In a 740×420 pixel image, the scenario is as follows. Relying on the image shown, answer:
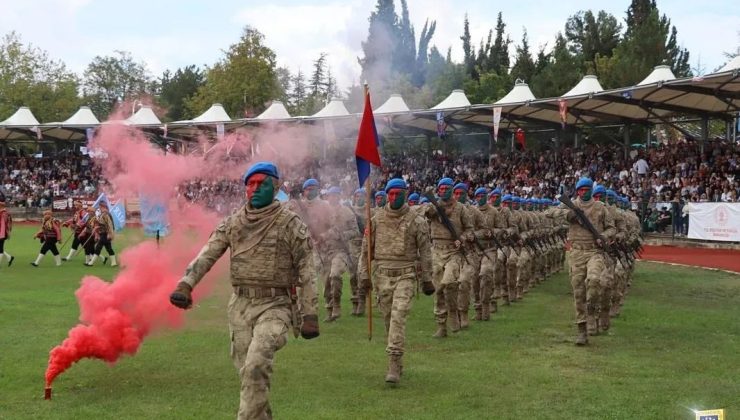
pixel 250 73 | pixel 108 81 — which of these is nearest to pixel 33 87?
pixel 108 81

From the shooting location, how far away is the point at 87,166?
A: 53.2 m

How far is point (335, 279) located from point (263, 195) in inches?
292

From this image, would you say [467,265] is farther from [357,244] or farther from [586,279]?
[357,244]

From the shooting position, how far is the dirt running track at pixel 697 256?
78.7 feet

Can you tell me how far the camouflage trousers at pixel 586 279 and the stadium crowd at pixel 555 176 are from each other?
7.65 m

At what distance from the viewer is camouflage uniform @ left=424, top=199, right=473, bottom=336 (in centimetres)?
1169

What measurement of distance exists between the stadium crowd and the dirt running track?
3.88 feet

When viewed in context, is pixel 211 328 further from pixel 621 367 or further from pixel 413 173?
pixel 413 173

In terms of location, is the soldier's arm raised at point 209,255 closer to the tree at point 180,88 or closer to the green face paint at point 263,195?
the green face paint at point 263,195

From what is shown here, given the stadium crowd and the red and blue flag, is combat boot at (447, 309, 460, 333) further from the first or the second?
the stadium crowd

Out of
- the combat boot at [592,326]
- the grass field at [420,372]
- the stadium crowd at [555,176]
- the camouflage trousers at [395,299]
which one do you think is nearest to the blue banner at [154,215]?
the grass field at [420,372]

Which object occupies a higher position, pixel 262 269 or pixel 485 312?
pixel 262 269

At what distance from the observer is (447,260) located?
12.0 metres

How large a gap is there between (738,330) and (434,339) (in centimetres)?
513
